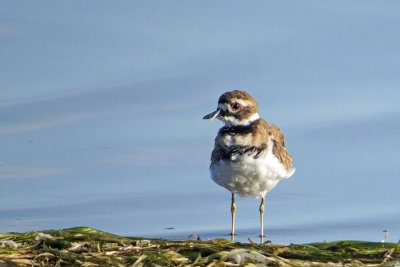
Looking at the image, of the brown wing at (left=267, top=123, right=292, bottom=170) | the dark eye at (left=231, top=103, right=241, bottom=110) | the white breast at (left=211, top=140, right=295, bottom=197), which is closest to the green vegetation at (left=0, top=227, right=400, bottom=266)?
the white breast at (left=211, top=140, right=295, bottom=197)

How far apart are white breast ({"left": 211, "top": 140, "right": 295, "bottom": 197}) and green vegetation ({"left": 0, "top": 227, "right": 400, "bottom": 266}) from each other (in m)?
2.99

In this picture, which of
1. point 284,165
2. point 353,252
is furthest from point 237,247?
point 284,165

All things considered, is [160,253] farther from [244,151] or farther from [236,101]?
[236,101]

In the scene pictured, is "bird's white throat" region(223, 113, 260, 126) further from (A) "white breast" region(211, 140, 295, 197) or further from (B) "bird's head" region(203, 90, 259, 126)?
(A) "white breast" region(211, 140, 295, 197)

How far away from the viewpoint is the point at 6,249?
24.1 ft

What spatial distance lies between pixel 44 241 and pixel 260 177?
14.1 feet

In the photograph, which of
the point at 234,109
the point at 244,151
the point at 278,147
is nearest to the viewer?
the point at 244,151

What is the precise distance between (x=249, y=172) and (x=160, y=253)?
4.00 meters

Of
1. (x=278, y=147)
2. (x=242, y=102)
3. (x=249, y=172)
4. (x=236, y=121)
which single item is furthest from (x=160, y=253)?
(x=278, y=147)

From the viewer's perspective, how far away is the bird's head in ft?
37.2

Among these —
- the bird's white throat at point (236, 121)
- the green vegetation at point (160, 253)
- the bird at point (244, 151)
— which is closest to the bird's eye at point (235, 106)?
the bird at point (244, 151)

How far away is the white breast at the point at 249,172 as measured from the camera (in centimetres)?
1088

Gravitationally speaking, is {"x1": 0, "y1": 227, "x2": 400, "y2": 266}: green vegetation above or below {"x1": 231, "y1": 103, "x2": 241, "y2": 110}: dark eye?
below

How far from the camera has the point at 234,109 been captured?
37.2 feet
